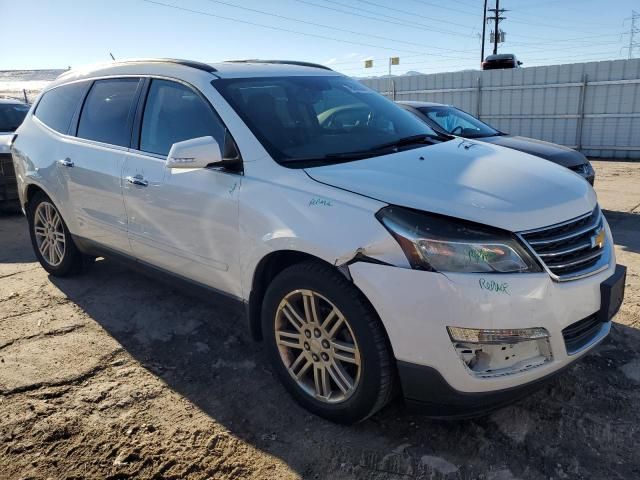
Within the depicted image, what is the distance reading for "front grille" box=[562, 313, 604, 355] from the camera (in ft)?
7.88

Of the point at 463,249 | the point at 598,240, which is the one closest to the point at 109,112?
the point at 463,249

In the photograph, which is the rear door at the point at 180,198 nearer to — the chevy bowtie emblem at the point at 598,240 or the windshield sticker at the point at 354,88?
the windshield sticker at the point at 354,88

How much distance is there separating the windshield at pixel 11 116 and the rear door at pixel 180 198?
6412 millimetres

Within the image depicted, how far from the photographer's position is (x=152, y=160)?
348 cm

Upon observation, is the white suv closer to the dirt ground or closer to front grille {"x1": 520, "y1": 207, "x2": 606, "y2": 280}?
front grille {"x1": 520, "y1": 207, "x2": 606, "y2": 280}

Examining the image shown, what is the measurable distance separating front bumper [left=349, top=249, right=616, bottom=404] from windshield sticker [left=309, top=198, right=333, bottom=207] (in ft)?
1.11

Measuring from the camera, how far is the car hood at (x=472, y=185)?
2344mm

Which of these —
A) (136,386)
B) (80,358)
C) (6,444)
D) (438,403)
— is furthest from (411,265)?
(80,358)

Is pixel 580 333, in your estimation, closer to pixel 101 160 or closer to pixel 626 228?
pixel 101 160

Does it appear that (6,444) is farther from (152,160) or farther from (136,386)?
(152,160)

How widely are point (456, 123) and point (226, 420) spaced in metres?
6.34

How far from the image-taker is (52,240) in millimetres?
4926

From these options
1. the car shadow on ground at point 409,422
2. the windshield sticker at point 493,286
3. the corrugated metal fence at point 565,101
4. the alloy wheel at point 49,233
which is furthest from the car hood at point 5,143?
the corrugated metal fence at point 565,101

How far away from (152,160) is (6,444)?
1.82 metres
